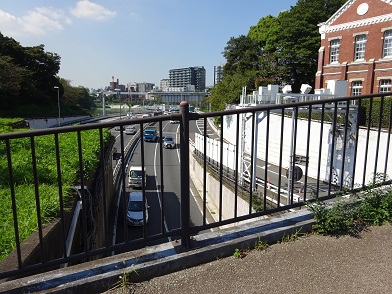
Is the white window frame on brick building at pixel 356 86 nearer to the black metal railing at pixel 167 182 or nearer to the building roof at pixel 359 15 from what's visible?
the building roof at pixel 359 15

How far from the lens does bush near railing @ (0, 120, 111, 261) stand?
3.88 meters

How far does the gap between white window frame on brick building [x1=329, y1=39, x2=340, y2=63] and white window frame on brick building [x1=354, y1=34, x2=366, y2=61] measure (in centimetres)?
192

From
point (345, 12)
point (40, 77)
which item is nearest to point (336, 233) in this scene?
point (345, 12)

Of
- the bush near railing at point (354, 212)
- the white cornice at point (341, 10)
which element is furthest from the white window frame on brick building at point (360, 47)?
the bush near railing at point (354, 212)

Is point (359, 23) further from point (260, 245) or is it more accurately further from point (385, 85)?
point (260, 245)

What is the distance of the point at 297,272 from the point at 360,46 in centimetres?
2945

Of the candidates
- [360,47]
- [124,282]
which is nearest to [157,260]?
[124,282]

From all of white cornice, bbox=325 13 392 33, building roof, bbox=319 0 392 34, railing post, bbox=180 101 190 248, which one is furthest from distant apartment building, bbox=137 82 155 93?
railing post, bbox=180 101 190 248

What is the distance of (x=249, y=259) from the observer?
2.56 metres

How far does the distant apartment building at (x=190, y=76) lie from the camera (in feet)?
424

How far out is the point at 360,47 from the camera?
26641 mm

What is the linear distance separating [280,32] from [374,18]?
643 inches

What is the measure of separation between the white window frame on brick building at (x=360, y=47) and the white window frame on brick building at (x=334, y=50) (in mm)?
1916

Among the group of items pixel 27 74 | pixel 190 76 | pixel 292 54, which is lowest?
pixel 27 74
